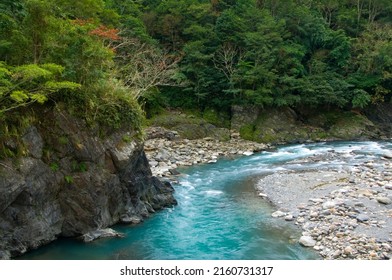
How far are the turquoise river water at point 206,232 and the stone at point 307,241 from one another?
0.20m

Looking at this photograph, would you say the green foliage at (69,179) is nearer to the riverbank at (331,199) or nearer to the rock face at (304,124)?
the riverbank at (331,199)

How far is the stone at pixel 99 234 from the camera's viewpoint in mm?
10422

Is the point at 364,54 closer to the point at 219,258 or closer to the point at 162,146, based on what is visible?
the point at 162,146

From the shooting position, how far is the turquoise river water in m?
9.82

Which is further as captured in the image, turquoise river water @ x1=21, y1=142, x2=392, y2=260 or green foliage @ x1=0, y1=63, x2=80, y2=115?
turquoise river water @ x1=21, y1=142, x2=392, y2=260

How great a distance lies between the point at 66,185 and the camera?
10734mm

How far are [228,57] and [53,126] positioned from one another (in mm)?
20790

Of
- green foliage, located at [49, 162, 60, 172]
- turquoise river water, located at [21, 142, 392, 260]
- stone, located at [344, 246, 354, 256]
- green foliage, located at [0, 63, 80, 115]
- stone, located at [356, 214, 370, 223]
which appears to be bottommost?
turquoise river water, located at [21, 142, 392, 260]

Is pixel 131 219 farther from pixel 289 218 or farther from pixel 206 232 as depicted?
pixel 289 218

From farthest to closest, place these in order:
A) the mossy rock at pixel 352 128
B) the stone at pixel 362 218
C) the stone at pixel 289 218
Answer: the mossy rock at pixel 352 128 < the stone at pixel 289 218 < the stone at pixel 362 218

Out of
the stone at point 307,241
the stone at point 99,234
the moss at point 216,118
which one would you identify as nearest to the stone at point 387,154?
the moss at point 216,118

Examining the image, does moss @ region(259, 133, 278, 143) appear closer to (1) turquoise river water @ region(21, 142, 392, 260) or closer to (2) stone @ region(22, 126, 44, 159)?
(1) turquoise river water @ region(21, 142, 392, 260)

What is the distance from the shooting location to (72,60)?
36.4 feet

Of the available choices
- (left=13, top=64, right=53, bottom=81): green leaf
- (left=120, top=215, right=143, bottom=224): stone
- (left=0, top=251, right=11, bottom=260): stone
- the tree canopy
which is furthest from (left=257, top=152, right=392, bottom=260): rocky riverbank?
the tree canopy
